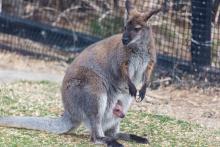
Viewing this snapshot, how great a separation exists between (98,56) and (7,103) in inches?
64.2

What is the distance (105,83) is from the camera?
635cm

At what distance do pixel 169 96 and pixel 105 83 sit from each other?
8.38 feet

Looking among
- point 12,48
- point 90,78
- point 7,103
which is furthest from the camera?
point 12,48

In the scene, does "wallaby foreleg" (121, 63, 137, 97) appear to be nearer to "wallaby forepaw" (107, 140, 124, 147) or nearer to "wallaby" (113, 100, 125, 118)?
"wallaby" (113, 100, 125, 118)

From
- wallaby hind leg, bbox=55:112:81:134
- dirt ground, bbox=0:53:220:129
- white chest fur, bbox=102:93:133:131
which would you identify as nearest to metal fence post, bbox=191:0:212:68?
dirt ground, bbox=0:53:220:129

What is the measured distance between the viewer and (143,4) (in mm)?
10062

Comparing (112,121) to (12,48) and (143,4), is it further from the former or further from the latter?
(12,48)

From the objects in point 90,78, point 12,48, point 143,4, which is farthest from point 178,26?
point 90,78

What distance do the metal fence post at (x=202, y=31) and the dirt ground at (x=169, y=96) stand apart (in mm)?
417

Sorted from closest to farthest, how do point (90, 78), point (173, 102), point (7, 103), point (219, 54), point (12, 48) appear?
point (90, 78) → point (7, 103) → point (173, 102) → point (219, 54) → point (12, 48)

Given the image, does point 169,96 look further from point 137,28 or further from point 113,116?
point 137,28

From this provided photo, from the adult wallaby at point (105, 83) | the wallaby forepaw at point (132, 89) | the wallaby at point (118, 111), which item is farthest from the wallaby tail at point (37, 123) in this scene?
the wallaby forepaw at point (132, 89)

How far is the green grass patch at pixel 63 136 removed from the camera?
6.29 metres

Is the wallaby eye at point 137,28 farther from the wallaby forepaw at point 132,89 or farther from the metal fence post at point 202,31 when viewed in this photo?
the metal fence post at point 202,31
